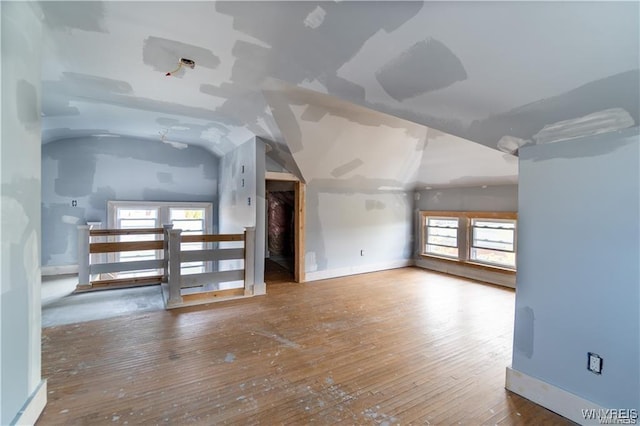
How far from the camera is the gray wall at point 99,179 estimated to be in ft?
18.2

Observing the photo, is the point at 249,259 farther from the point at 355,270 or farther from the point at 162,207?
the point at 162,207

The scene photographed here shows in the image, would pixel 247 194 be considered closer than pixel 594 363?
No

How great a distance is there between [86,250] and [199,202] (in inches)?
105

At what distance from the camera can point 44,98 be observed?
3582 millimetres

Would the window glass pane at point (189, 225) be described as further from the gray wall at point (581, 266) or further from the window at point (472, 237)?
the gray wall at point (581, 266)

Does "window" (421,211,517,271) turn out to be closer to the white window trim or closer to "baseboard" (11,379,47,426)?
the white window trim

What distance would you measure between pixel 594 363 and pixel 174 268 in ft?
14.1

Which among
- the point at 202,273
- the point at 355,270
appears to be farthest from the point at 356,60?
the point at 355,270

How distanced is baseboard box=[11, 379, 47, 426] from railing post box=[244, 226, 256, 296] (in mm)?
2563

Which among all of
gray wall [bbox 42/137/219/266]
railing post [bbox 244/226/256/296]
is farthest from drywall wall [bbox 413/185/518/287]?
gray wall [bbox 42/137/219/266]

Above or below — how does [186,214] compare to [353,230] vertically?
above

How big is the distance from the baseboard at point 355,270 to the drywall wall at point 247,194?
1.19m

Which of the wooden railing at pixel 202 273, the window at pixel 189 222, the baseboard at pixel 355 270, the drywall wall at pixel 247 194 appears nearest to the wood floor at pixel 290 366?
the wooden railing at pixel 202 273

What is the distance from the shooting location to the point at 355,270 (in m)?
5.94
